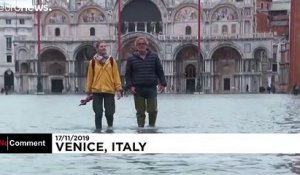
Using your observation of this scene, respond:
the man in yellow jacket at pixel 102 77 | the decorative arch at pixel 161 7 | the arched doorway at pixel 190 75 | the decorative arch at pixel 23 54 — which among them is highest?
the decorative arch at pixel 161 7

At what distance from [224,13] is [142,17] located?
949 cm

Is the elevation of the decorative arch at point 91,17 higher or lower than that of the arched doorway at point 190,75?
higher

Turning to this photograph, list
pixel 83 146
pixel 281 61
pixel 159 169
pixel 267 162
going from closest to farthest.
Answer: pixel 83 146 → pixel 159 169 → pixel 267 162 → pixel 281 61

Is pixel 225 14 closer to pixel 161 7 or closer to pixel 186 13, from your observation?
pixel 186 13

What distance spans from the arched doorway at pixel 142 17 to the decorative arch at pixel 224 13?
21.5ft

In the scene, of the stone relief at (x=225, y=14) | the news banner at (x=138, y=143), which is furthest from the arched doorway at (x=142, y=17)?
the news banner at (x=138, y=143)

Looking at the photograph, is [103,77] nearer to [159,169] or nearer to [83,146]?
[159,169]

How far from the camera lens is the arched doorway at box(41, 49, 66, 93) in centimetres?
9169

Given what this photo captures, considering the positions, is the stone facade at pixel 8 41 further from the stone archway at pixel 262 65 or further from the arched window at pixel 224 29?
the stone archway at pixel 262 65

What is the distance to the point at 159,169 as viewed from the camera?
378 inches

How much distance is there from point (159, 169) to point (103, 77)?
4951 mm

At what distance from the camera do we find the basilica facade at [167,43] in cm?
8825

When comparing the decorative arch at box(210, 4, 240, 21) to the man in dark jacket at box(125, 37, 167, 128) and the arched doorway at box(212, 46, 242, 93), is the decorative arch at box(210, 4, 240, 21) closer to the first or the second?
the arched doorway at box(212, 46, 242, 93)

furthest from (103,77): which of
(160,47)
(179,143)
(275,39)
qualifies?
(275,39)
